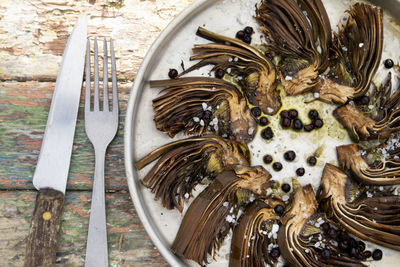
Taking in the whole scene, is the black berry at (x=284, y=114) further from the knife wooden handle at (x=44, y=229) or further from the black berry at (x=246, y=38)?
the knife wooden handle at (x=44, y=229)

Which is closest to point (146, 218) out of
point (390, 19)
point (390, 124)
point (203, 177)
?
point (203, 177)

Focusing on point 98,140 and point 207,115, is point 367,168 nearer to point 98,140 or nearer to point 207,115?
point 207,115

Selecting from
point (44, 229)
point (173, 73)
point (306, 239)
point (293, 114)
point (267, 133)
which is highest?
point (173, 73)

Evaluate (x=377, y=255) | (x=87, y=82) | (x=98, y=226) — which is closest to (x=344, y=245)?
(x=377, y=255)

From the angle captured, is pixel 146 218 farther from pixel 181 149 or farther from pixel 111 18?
pixel 111 18

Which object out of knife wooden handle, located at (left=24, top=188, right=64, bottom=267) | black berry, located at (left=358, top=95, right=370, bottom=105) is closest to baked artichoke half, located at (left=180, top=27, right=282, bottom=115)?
black berry, located at (left=358, top=95, right=370, bottom=105)

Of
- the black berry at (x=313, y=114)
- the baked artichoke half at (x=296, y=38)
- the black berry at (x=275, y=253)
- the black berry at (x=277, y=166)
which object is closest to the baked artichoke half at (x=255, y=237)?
the black berry at (x=275, y=253)

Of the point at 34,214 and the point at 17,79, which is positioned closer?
the point at 34,214
